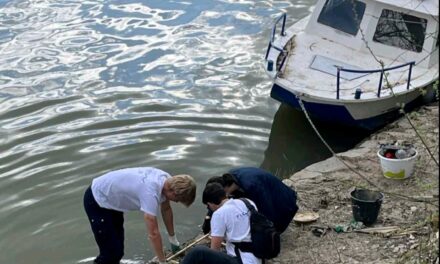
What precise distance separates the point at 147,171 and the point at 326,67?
5318 millimetres

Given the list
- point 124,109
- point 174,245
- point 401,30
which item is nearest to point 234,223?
point 174,245

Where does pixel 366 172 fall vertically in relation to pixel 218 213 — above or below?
below

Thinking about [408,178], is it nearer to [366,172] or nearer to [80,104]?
[366,172]

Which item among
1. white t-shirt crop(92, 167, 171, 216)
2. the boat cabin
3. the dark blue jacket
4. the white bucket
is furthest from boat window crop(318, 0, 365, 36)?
white t-shirt crop(92, 167, 171, 216)

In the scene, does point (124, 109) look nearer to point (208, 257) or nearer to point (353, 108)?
point (353, 108)

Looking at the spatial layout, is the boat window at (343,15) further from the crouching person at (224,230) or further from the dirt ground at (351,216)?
the crouching person at (224,230)

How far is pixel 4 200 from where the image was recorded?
10148mm

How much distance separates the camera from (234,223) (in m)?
7.01

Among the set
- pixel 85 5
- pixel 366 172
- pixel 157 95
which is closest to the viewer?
pixel 366 172

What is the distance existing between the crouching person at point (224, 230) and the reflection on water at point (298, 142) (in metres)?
4.02

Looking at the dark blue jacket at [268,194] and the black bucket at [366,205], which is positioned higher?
the dark blue jacket at [268,194]

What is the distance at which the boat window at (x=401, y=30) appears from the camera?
11.8 meters

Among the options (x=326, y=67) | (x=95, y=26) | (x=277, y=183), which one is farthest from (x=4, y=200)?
(x=95, y=26)

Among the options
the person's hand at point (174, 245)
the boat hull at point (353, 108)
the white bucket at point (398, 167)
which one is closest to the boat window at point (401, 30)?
the boat hull at point (353, 108)
